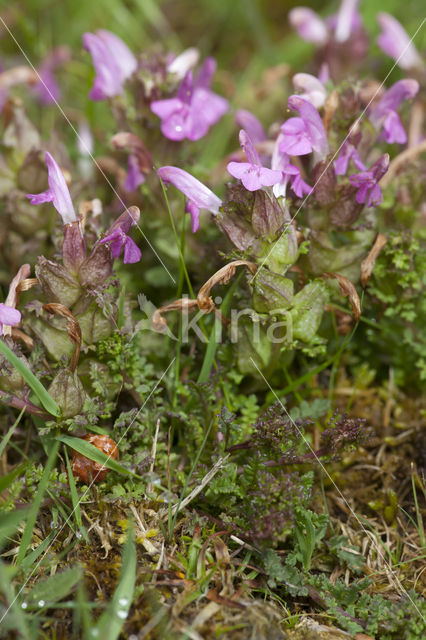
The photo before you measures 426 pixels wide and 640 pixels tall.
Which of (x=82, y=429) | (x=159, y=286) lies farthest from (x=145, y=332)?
(x=82, y=429)

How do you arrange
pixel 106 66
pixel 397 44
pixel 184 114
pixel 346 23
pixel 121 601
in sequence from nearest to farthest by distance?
pixel 121 601 → pixel 184 114 → pixel 106 66 → pixel 397 44 → pixel 346 23

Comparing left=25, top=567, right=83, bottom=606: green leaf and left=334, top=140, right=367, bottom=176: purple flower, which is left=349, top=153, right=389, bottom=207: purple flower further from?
left=25, top=567, right=83, bottom=606: green leaf

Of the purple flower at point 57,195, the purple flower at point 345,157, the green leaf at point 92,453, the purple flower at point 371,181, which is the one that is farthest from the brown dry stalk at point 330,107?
the green leaf at point 92,453

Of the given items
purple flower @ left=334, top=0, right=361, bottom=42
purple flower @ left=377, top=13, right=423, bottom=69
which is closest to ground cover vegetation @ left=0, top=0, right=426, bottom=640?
purple flower @ left=377, top=13, right=423, bottom=69

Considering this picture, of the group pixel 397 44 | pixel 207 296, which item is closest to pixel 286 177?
pixel 207 296

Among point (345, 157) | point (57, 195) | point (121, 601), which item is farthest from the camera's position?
point (345, 157)

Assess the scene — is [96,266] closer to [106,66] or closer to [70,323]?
[70,323]

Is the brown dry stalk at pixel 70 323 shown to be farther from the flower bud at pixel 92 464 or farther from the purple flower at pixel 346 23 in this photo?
the purple flower at pixel 346 23
